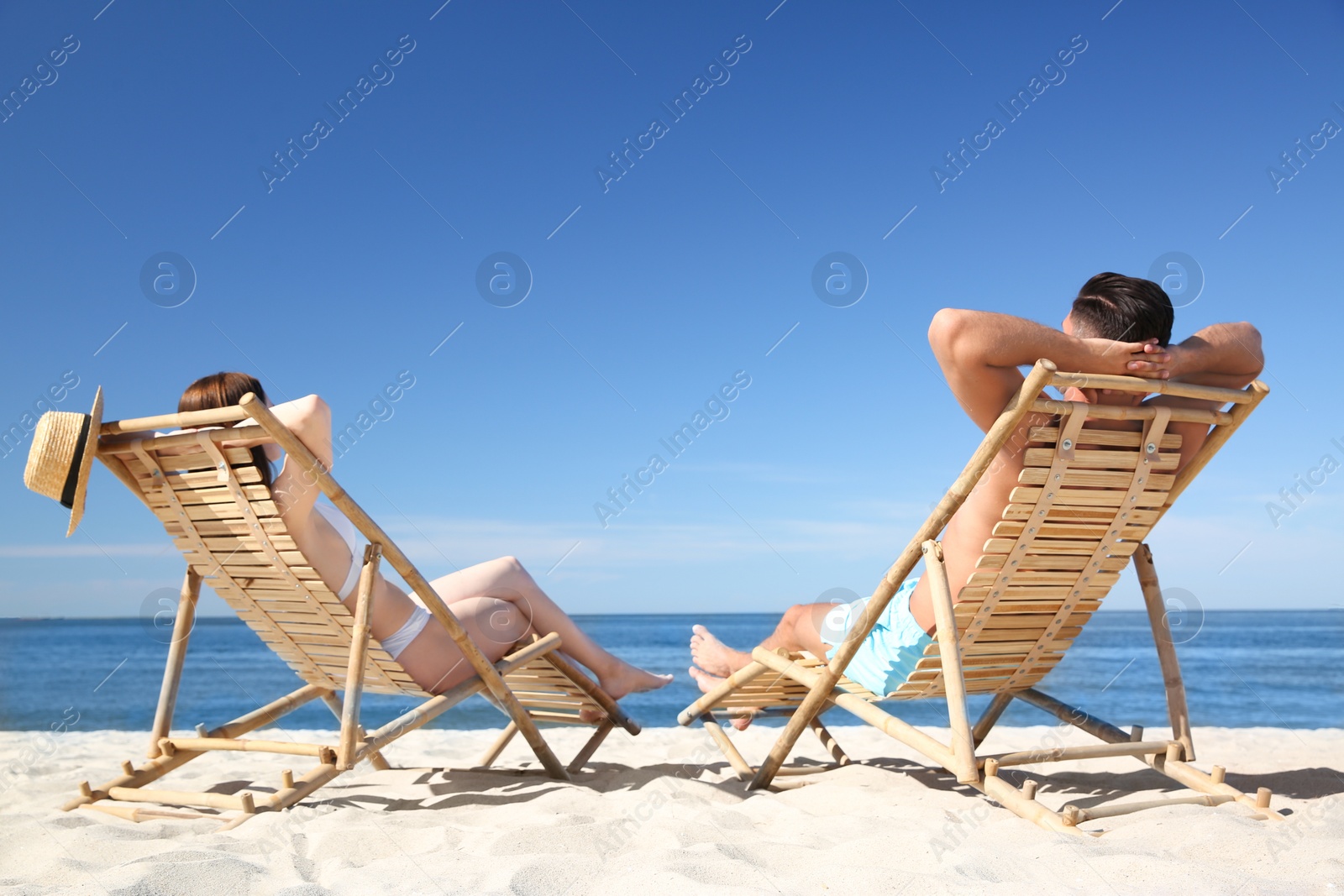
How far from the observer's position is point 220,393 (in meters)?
3.17

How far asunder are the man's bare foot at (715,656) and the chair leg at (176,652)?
6.62 feet

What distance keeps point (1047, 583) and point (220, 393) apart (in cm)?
287

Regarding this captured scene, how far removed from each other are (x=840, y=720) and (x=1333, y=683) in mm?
9557

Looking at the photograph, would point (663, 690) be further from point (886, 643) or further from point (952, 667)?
point (952, 667)

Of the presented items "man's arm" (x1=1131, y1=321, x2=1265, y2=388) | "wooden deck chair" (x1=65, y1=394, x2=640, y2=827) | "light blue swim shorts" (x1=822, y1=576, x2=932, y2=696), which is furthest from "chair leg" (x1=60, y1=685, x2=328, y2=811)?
"man's arm" (x1=1131, y1=321, x2=1265, y2=388)

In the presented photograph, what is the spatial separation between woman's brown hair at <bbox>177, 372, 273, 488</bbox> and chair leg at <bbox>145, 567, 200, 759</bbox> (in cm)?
73

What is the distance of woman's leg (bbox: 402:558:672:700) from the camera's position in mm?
3893

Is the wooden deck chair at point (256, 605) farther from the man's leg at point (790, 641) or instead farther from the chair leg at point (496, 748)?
the man's leg at point (790, 641)

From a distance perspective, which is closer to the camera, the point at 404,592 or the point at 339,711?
the point at 404,592

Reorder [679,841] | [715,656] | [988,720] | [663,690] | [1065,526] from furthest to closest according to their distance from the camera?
[663,690]
[715,656]
[988,720]
[1065,526]
[679,841]

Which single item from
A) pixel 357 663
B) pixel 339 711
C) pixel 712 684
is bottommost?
pixel 339 711

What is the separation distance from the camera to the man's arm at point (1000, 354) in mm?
2598

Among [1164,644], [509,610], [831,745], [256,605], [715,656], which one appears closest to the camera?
[1164,644]

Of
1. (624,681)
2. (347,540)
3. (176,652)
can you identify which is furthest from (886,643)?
(176,652)
